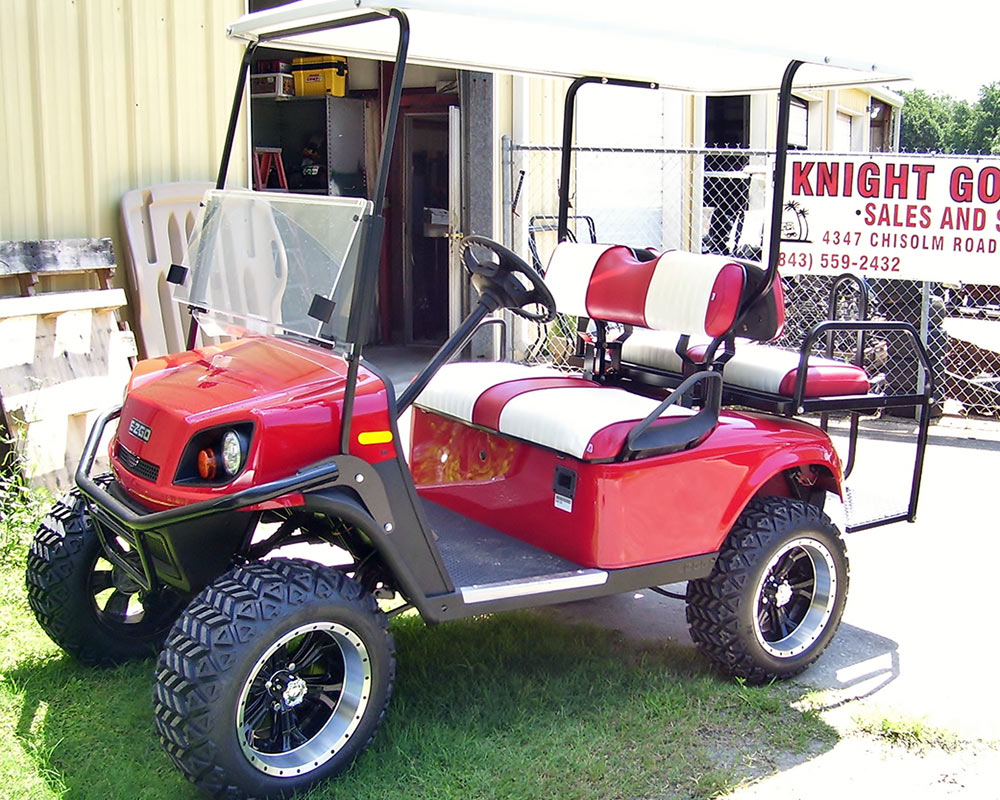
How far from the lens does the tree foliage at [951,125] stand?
54906 millimetres

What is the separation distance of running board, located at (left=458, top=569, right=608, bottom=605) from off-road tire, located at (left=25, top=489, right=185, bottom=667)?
1.17 m

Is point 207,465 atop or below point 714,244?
below

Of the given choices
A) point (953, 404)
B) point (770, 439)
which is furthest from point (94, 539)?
point (953, 404)

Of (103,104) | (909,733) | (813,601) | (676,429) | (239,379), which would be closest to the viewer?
(239,379)

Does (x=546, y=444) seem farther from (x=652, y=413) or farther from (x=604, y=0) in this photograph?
(x=604, y=0)

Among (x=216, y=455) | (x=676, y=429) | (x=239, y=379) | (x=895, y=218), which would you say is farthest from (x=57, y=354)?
(x=895, y=218)

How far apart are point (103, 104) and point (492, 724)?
4150mm

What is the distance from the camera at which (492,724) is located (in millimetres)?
3590

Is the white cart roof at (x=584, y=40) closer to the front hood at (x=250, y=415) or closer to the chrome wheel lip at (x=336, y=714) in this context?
the front hood at (x=250, y=415)

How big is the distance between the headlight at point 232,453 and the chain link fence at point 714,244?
2891 mm

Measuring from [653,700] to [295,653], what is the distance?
1243 mm

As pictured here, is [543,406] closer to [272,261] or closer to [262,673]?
[272,261]

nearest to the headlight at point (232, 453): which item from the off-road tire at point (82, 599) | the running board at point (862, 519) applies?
the off-road tire at point (82, 599)

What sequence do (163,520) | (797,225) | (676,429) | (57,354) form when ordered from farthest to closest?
(797,225) < (57,354) < (676,429) < (163,520)
